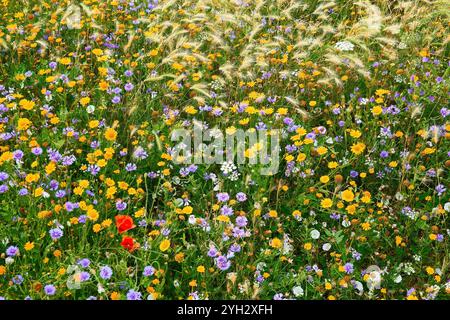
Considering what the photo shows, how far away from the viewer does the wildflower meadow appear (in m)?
2.60

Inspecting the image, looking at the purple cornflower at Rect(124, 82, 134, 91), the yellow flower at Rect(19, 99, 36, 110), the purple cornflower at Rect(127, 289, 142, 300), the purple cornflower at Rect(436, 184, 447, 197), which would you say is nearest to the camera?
the purple cornflower at Rect(127, 289, 142, 300)

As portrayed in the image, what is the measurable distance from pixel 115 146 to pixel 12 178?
63 centimetres

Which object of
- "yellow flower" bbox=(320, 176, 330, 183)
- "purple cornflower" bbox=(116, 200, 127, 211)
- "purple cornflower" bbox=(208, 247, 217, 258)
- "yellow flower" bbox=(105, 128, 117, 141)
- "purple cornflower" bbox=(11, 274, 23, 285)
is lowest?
"purple cornflower" bbox=(11, 274, 23, 285)

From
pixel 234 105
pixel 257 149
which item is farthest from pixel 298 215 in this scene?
pixel 234 105

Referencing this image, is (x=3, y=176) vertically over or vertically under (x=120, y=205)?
over

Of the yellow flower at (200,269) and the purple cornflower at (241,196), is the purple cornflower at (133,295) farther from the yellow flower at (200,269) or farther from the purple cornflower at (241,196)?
the purple cornflower at (241,196)

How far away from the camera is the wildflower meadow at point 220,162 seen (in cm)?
260

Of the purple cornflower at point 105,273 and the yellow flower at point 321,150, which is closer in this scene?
the purple cornflower at point 105,273

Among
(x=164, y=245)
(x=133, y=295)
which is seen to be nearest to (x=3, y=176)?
(x=164, y=245)

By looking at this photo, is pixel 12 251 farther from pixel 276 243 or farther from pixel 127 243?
pixel 276 243

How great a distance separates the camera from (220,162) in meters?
3.20

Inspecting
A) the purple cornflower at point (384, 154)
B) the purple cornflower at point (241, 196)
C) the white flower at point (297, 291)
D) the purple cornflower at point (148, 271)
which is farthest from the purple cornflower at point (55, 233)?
the purple cornflower at point (384, 154)

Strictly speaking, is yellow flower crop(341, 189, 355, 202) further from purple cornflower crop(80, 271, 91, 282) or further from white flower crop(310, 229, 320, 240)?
purple cornflower crop(80, 271, 91, 282)

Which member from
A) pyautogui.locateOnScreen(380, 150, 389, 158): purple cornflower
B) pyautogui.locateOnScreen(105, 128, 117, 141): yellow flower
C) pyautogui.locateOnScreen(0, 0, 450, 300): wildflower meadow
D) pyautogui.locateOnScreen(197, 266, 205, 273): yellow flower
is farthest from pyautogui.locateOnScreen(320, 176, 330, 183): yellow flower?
pyautogui.locateOnScreen(105, 128, 117, 141): yellow flower
